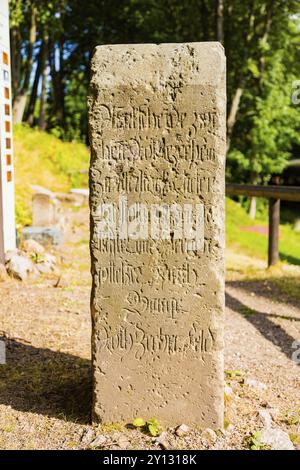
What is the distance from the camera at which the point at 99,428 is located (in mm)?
3398

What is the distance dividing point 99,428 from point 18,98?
1611 cm

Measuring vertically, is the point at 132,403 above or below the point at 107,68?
below

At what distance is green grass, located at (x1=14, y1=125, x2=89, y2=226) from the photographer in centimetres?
1312

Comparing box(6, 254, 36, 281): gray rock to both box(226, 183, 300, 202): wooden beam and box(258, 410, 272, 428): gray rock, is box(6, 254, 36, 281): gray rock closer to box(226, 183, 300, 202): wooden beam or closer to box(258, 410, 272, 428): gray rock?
box(226, 183, 300, 202): wooden beam

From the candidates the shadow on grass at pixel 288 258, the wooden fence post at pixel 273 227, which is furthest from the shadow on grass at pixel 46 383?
the shadow on grass at pixel 288 258

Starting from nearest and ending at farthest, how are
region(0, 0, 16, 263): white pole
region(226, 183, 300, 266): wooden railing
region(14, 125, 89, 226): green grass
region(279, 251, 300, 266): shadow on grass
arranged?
region(0, 0, 16, 263): white pole → region(226, 183, 300, 266): wooden railing → region(279, 251, 300, 266): shadow on grass → region(14, 125, 89, 226): green grass

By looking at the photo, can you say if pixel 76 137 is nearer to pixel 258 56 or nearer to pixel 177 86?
pixel 258 56

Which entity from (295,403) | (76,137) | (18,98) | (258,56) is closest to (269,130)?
(258,56)

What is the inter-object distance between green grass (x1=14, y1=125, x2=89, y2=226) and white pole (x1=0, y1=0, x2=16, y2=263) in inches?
156

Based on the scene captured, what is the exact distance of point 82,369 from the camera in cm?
431

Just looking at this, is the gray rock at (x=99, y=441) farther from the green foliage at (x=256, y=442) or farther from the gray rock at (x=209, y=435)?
the green foliage at (x=256, y=442)

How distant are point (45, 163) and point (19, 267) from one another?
8.00 metres

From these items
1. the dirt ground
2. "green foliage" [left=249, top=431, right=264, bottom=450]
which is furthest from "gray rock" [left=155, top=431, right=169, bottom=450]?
"green foliage" [left=249, top=431, right=264, bottom=450]
